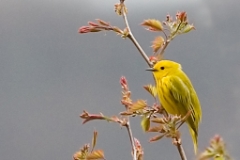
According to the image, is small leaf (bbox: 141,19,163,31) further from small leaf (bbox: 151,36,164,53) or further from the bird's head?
the bird's head

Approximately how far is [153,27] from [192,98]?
363 mm

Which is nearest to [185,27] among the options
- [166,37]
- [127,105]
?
[166,37]

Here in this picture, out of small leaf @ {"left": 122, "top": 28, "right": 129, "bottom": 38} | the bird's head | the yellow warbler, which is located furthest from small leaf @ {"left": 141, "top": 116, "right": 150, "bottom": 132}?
the bird's head

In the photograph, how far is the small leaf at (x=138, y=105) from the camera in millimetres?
452

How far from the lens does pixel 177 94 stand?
85 cm

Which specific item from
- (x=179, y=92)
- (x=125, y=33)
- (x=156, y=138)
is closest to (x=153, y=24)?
(x=125, y=33)

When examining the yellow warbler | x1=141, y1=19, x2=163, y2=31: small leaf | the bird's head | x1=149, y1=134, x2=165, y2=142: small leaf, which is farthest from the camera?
the bird's head

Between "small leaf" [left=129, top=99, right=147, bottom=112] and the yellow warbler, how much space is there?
0.82 ft

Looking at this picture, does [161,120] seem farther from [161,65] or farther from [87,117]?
[161,65]

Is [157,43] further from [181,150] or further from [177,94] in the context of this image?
[177,94]

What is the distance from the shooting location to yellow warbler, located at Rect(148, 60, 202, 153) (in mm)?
781

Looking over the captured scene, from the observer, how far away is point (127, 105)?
0.48 meters

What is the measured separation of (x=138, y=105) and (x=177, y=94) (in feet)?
1.35

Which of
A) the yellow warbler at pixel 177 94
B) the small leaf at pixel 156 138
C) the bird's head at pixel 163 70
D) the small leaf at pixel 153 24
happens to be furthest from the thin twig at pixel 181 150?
the bird's head at pixel 163 70
